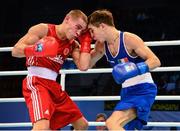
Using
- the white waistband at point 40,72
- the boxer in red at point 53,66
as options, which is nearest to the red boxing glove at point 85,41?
the boxer in red at point 53,66

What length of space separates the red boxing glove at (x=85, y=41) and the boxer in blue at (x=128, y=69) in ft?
0.13

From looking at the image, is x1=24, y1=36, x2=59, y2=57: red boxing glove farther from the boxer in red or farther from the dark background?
the dark background

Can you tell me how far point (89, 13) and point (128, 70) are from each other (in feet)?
20.2

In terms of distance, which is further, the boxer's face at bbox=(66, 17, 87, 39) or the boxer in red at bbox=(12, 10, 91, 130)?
the boxer's face at bbox=(66, 17, 87, 39)

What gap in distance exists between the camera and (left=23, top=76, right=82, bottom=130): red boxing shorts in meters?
2.40

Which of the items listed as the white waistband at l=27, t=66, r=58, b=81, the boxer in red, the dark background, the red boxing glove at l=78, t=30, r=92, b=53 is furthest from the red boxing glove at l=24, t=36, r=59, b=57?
the dark background

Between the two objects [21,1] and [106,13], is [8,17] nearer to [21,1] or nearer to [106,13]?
[21,1]

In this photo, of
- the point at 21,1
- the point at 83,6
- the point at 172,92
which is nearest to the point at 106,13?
the point at 172,92

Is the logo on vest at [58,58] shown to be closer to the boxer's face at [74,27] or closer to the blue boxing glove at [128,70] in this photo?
the boxer's face at [74,27]

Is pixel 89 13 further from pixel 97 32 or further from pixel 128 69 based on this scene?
pixel 128 69

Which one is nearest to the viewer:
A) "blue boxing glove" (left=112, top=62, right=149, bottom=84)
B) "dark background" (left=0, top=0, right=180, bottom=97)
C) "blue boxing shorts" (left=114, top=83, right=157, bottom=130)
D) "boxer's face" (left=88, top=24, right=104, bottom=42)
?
"blue boxing glove" (left=112, top=62, right=149, bottom=84)

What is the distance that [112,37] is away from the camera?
8.35 ft

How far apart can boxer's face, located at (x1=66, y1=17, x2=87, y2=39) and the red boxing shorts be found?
333mm

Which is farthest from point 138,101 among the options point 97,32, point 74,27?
point 74,27
